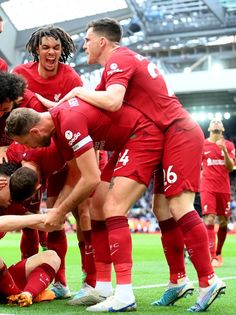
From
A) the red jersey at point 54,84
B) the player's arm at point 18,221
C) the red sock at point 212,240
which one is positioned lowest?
the red sock at point 212,240

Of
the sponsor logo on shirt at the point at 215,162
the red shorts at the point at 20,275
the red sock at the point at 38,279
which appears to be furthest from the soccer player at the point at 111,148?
the sponsor logo on shirt at the point at 215,162

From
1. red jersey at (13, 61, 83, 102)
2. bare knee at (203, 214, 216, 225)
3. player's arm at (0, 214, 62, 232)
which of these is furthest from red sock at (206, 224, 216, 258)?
player's arm at (0, 214, 62, 232)

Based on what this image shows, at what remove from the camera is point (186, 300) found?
598 centimetres

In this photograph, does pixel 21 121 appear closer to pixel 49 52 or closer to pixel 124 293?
pixel 124 293

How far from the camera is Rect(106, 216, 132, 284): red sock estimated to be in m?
5.03

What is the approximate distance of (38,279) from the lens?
552cm

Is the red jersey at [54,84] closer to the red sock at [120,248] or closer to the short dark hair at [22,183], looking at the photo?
the short dark hair at [22,183]

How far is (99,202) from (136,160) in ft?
1.76

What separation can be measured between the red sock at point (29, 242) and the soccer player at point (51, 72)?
1 cm

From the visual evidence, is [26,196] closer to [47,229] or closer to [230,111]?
[47,229]

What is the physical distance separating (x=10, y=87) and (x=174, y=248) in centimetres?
191

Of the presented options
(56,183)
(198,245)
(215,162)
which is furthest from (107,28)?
(215,162)

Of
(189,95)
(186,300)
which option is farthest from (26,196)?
(189,95)

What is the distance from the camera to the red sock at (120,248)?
503 cm
